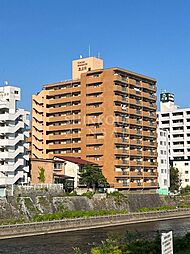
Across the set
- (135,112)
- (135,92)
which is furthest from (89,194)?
(135,92)

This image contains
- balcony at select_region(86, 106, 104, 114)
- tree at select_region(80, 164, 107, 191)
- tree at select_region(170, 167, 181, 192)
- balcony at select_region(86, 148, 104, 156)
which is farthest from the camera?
tree at select_region(170, 167, 181, 192)

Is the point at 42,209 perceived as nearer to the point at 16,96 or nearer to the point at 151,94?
the point at 16,96

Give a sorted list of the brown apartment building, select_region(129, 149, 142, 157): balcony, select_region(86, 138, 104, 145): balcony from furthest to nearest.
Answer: select_region(129, 149, 142, 157): balcony, select_region(86, 138, 104, 145): balcony, the brown apartment building

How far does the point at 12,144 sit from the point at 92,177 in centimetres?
1656

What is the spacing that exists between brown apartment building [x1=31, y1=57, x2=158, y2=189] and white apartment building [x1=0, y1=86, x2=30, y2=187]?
18972 mm

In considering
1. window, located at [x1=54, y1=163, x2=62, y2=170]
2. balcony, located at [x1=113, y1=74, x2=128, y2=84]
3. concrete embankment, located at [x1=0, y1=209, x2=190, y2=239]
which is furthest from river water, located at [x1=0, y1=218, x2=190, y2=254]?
balcony, located at [x1=113, y1=74, x2=128, y2=84]

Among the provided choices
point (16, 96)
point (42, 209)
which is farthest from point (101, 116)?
point (42, 209)

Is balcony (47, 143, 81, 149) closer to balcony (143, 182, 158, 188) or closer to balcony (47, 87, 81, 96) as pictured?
balcony (47, 87, 81, 96)

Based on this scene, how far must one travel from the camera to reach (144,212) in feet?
238

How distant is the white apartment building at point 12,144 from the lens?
7100cm

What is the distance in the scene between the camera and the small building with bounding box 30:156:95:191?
78.4m

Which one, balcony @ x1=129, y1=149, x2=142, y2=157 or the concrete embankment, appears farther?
balcony @ x1=129, y1=149, x2=142, y2=157

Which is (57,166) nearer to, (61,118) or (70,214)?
(61,118)

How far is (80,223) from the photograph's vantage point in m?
58.8
